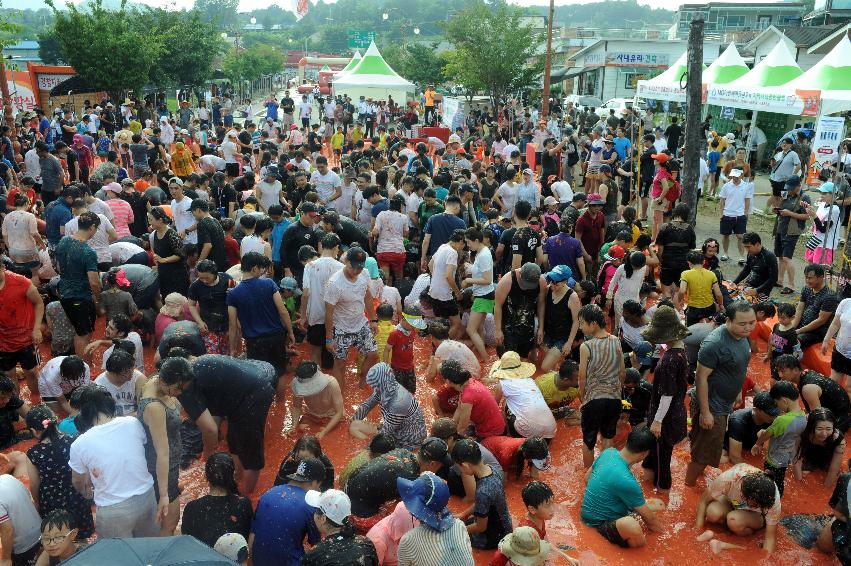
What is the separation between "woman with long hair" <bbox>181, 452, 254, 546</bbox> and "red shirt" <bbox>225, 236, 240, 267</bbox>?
442cm

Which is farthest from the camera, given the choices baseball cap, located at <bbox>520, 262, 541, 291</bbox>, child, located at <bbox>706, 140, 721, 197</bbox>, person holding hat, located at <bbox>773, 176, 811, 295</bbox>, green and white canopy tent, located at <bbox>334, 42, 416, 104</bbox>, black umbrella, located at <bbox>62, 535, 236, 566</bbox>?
green and white canopy tent, located at <bbox>334, 42, 416, 104</bbox>

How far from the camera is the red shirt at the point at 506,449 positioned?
5250 mm

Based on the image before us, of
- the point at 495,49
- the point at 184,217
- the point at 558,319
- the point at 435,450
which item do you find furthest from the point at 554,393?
the point at 495,49

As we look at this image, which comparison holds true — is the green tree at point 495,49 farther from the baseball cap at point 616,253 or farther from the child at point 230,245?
the child at point 230,245

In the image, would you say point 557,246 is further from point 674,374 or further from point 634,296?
→ point 674,374

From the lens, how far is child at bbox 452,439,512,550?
4.23 m

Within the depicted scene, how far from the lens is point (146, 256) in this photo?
779 cm

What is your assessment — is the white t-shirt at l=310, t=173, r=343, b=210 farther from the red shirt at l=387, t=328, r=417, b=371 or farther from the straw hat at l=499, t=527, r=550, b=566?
the straw hat at l=499, t=527, r=550, b=566

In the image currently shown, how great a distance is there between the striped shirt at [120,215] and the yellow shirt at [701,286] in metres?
6.83

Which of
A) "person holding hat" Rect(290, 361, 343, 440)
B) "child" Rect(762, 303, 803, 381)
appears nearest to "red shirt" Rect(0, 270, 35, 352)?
"person holding hat" Rect(290, 361, 343, 440)

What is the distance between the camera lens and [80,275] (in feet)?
21.7

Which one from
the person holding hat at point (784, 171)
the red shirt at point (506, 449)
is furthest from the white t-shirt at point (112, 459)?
the person holding hat at point (784, 171)

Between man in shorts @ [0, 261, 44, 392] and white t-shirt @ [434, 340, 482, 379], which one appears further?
white t-shirt @ [434, 340, 482, 379]

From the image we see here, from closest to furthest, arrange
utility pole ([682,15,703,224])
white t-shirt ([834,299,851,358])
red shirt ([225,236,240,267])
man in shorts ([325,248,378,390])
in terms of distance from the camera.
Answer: white t-shirt ([834,299,851,358]) < man in shorts ([325,248,378,390]) < red shirt ([225,236,240,267]) < utility pole ([682,15,703,224])
